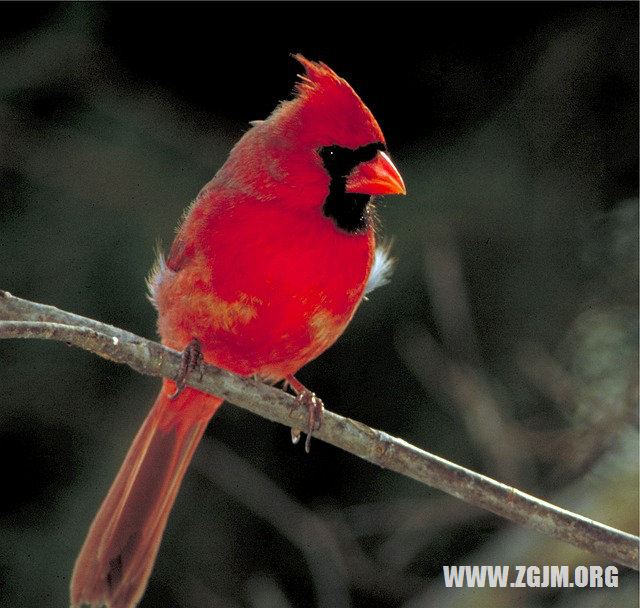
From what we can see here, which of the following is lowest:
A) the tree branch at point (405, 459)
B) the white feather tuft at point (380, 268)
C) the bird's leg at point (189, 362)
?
the tree branch at point (405, 459)

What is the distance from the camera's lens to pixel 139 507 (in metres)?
2.33

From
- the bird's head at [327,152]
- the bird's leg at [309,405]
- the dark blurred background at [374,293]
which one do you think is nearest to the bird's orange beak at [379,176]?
the bird's head at [327,152]

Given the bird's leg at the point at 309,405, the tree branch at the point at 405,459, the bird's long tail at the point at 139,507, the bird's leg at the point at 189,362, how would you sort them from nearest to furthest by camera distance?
the tree branch at the point at 405,459
the bird's leg at the point at 189,362
the bird's leg at the point at 309,405
the bird's long tail at the point at 139,507

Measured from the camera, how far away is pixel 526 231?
2816 mm

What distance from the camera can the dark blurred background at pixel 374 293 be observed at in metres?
2.60

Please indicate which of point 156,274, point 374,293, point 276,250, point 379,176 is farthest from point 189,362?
point 374,293

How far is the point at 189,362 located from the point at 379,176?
531 millimetres

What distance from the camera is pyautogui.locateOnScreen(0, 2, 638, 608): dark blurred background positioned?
2.60 m

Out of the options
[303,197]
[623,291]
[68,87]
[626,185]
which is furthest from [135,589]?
[626,185]

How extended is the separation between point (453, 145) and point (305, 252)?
3.03 feet

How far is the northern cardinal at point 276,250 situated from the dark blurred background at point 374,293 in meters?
0.43

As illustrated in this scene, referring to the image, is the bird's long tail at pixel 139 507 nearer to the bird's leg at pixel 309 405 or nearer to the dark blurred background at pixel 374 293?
the bird's leg at pixel 309 405

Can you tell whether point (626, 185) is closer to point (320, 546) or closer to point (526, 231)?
point (526, 231)

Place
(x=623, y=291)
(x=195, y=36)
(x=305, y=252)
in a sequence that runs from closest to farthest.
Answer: (x=305, y=252) → (x=195, y=36) → (x=623, y=291)
